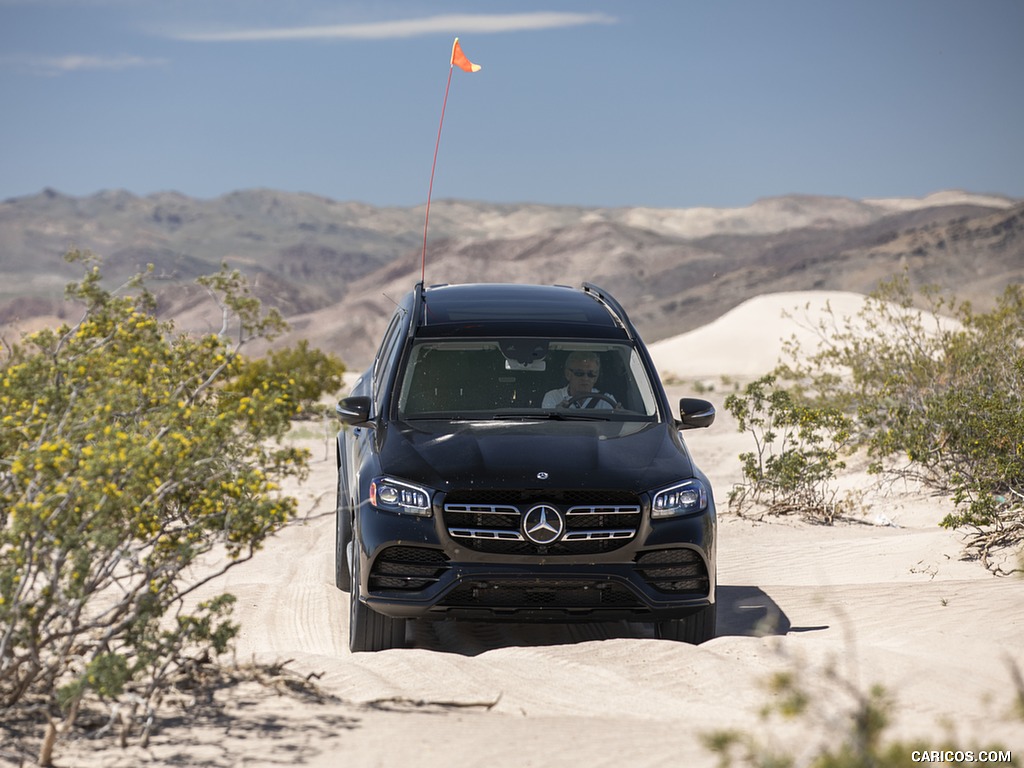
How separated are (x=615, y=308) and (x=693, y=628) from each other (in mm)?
2373

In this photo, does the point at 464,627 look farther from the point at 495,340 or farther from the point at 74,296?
the point at 74,296

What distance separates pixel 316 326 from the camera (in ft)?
226

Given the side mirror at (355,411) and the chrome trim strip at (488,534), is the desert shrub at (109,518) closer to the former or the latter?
the side mirror at (355,411)

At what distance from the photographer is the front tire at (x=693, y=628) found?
637 cm

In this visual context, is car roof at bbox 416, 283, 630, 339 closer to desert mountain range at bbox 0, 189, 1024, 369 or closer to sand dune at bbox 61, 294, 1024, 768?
sand dune at bbox 61, 294, 1024, 768

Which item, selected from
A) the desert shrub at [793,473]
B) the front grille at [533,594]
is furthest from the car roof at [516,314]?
the desert shrub at [793,473]

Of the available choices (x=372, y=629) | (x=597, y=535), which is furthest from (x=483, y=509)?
(x=372, y=629)

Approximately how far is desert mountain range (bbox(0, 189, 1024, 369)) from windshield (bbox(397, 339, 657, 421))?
8.79 feet

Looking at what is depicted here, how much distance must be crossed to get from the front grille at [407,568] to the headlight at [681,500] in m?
1.10

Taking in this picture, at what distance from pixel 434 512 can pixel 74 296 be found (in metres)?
3.40

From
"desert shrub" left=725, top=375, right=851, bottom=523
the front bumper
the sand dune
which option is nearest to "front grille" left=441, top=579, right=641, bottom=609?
the front bumper

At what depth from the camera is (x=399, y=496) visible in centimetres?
607

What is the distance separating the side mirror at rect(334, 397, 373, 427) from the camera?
6.89 meters

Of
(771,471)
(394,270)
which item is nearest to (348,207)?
(394,270)
